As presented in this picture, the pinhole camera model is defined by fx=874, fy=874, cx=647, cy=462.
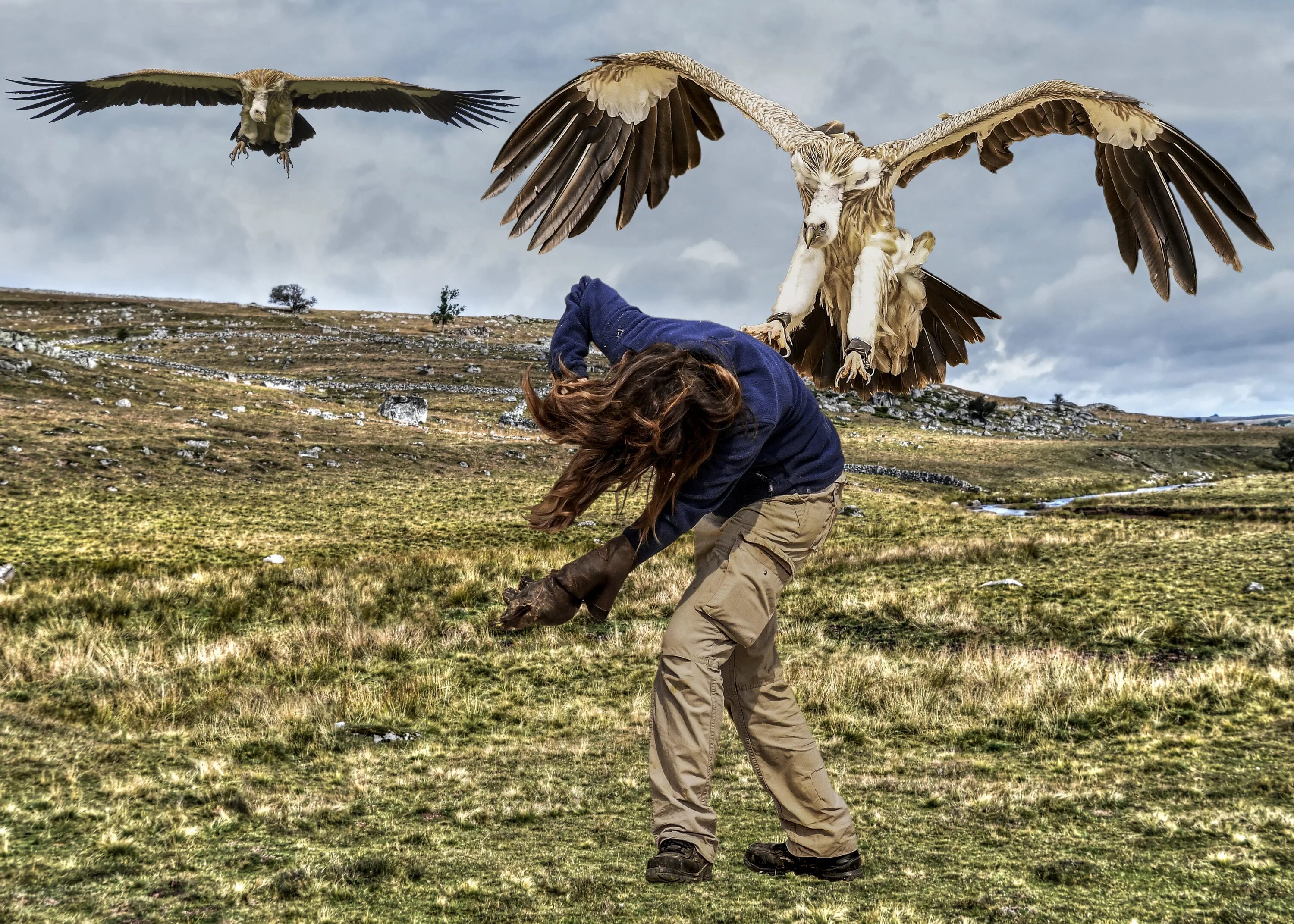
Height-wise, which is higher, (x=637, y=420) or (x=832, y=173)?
(x=832, y=173)

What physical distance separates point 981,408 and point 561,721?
74617 millimetres

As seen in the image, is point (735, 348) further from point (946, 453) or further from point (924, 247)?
point (946, 453)

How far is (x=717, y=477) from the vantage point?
304 centimetres

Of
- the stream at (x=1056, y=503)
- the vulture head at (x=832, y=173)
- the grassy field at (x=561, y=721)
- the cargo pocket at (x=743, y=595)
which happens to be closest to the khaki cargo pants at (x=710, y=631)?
the cargo pocket at (x=743, y=595)

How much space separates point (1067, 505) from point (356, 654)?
25.0 metres

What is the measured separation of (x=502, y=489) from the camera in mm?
27203

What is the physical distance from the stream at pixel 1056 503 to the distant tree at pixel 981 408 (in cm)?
3729

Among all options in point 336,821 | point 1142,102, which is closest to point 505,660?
point 336,821

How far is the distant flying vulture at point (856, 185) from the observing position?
3004mm

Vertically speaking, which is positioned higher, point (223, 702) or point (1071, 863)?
point (1071, 863)

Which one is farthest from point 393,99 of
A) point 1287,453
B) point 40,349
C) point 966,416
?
point 966,416

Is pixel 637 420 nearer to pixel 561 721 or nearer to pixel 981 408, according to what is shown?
pixel 561 721

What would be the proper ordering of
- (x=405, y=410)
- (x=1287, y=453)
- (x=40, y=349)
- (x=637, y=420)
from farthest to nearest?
(x=1287, y=453) < (x=405, y=410) < (x=40, y=349) < (x=637, y=420)

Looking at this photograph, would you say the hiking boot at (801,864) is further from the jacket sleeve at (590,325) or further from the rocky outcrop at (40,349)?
the rocky outcrop at (40,349)
